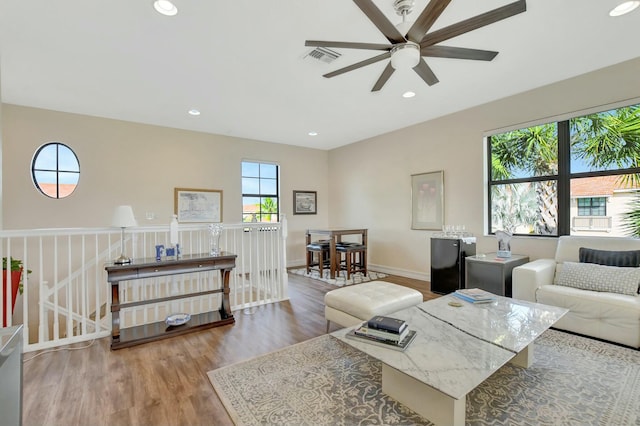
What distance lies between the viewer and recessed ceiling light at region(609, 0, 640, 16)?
2266 millimetres

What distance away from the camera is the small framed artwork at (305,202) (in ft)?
22.2

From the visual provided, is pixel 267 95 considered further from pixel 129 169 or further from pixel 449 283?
pixel 449 283

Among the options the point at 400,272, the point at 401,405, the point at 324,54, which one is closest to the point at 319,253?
the point at 400,272

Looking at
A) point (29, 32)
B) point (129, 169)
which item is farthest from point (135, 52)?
point (129, 169)

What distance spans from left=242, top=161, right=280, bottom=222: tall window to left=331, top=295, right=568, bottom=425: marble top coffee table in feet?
14.8

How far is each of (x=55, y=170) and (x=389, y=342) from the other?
17.4ft

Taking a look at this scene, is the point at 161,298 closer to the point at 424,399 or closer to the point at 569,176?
the point at 424,399

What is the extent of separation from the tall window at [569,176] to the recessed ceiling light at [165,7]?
427 cm

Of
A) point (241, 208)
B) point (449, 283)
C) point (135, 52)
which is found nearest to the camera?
point (135, 52)

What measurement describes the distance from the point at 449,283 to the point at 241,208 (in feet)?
13.2

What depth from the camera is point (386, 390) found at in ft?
6.27

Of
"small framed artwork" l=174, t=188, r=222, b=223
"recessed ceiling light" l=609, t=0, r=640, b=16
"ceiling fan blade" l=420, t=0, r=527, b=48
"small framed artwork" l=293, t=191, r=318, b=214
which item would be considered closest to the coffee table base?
"ceiling fan blade" l=420, t=0, r=527, b=48

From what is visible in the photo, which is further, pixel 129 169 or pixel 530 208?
pixel 129 169

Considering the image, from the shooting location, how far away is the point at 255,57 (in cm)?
295
